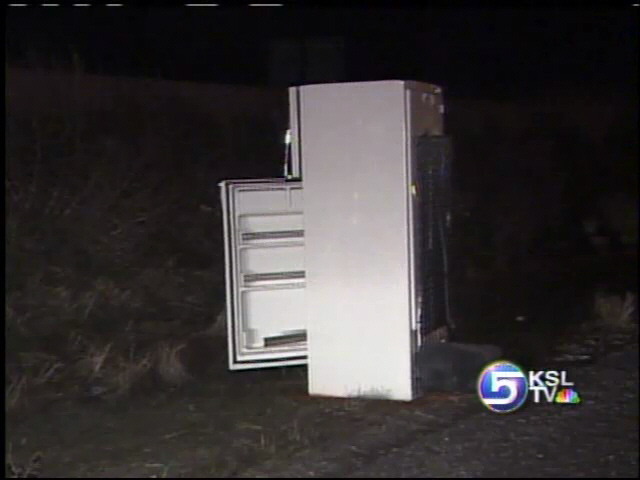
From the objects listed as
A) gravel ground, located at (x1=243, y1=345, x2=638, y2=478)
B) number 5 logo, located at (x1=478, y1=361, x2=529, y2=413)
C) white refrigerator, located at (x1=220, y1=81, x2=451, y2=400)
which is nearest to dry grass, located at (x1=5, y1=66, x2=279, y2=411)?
white refrigerator, located at (x1=220, y1=81, x2=451, y2=400)

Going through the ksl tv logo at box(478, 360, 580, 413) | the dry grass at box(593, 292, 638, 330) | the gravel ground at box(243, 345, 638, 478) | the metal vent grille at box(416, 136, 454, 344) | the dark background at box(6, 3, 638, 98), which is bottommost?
the gravel ground at box(243, 345, 638, 478)

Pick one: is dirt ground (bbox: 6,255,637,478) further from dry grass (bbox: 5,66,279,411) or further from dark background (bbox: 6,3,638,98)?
dark background (bbox: 6,3,638,98)

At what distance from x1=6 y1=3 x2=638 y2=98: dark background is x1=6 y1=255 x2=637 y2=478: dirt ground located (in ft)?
4.19

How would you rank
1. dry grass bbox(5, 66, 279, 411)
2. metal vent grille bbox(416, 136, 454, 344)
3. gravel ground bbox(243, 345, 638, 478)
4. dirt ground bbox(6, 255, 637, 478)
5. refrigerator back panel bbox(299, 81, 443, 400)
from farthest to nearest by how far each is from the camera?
dry grass bbox(5, 66, 279, 411), metal vent grille bbox(416, 136, 454, 344), refrigerator back panel bbox(299, 81, 443, 400), dirt ground bbox(6, 255, 637, 478), gravel ground bbox(243, 345, 638, 478)

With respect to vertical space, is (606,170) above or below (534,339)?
above

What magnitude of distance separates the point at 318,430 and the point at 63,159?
6.22ft

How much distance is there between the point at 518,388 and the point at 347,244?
987 millimetres

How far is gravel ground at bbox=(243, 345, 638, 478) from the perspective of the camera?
4359 millimetres

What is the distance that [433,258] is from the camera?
5.37 meters

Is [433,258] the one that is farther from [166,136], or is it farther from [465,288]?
[166,136]

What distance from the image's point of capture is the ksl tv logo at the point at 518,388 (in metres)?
4.86

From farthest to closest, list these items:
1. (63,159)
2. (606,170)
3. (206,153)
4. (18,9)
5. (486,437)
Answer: (606,170) < (206,153) < (63,159) < (18,9) < (486,437)

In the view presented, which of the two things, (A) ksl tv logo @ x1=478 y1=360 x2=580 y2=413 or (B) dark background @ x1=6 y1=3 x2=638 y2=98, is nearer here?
(A) ksl tv logo @ x1=478 y1=360 x2=580 y2=413

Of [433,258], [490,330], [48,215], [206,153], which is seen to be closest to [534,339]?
[490,330]
